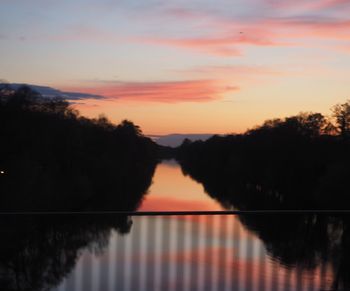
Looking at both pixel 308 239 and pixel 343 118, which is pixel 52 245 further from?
pixel 343 118

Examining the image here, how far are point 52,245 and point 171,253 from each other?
1201 millimetres

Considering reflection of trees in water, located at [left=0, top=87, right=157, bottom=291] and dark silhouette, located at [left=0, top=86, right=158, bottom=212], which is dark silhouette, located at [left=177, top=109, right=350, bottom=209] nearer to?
dark silhouette, located at [left=0, top=86, right=158, bottom=212]

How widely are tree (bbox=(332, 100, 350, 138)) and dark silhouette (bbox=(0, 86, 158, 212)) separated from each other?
1724cm

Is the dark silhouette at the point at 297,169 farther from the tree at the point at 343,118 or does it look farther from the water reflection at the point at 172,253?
the water reflection at the point at 172,253

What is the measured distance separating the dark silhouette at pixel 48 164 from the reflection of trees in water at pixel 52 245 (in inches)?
763

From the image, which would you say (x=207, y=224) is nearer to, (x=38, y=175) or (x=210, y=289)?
(x=210, y=289)

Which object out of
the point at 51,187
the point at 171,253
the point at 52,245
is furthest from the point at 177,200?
the point at 52,245

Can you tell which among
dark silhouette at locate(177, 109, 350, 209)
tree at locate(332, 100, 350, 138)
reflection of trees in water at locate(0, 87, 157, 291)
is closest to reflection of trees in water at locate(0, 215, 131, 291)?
reflection of trees in water at locate(0, 87, 157, 291)

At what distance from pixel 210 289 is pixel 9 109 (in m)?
26.3

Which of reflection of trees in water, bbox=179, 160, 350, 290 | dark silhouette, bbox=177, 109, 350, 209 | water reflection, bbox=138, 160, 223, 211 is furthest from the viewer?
dark silhouette, bbox=177, 109, 350, 209

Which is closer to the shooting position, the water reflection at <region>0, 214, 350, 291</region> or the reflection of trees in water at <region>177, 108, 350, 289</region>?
the water reflection at <region>0, 214, 350, 291</region>

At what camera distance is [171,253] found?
18.0 ft

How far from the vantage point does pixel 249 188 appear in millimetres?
56938

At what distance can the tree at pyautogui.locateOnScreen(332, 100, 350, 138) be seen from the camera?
42.8 meters
